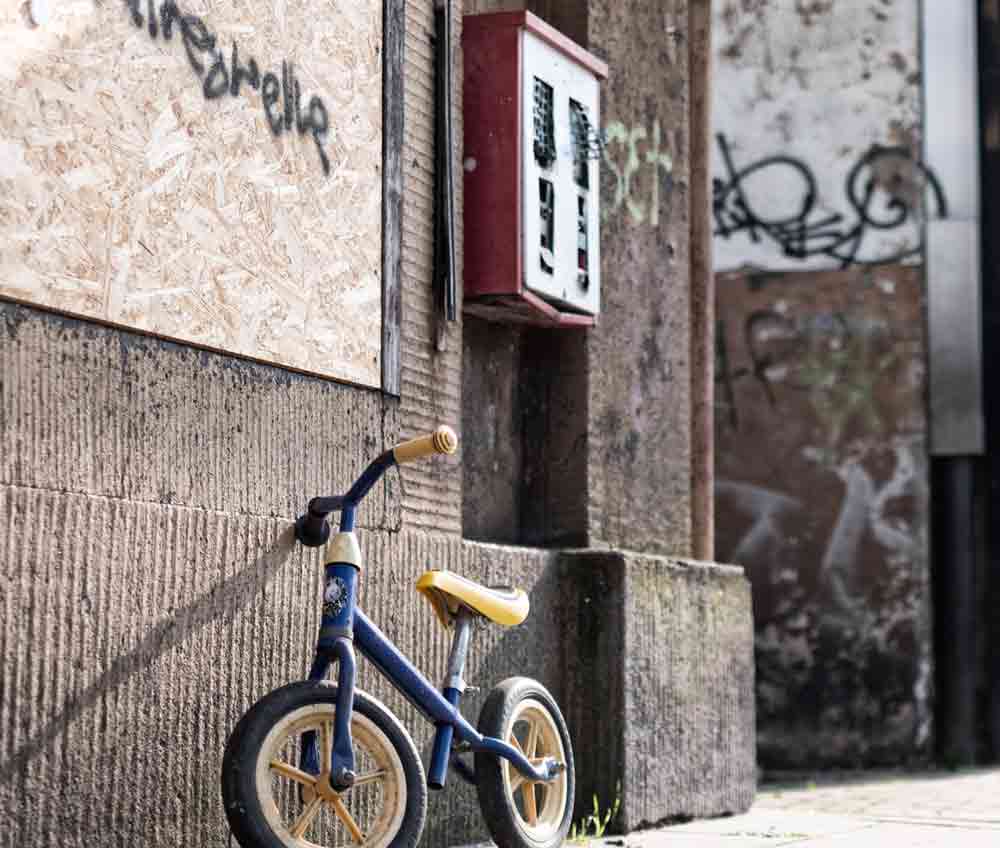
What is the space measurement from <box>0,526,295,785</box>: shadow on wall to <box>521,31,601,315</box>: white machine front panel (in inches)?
66.7

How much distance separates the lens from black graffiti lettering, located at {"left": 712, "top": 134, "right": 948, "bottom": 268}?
11.2 metres

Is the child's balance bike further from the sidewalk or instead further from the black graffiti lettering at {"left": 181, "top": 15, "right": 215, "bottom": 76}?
the black graffiti lettering at {"left": 181, "top": 15, "right": 215, "bottom": 76}

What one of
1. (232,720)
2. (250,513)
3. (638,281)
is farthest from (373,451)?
(638,281)

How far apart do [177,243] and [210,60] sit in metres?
0.53

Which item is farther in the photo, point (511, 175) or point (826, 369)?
point (826, 369)

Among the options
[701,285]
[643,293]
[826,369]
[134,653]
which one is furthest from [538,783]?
[826,369]

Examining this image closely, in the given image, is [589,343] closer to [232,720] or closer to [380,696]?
[380,696]

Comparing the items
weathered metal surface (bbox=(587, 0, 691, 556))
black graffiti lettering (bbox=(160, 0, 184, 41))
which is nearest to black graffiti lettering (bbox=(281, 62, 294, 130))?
black graffiti lettering (bbox=(160, 0, 184, 41))

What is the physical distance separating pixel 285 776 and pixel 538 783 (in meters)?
1.14

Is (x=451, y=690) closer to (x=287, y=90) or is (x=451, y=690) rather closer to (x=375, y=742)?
(x=375, y=742)

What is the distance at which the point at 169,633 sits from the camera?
461cm

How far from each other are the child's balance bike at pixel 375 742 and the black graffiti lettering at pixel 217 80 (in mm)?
1080

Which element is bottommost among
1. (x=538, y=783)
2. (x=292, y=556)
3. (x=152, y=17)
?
(x=538, y=783)

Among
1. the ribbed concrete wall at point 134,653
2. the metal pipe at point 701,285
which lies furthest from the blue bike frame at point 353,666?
the metal pipe at point 701,285
